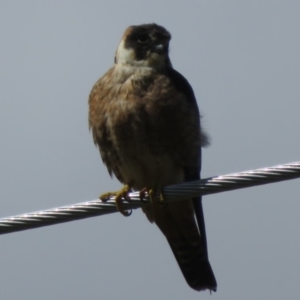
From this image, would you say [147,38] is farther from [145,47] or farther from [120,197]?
[120,197]

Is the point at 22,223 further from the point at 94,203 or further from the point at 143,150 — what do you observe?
the point at 143,150

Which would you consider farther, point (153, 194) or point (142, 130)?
point (142, 130)

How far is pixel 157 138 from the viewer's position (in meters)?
5.64

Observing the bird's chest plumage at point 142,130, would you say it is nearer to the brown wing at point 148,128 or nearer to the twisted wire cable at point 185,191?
the brown wing at point 148,128

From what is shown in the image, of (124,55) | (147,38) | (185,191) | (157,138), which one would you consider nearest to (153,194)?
(157,138)

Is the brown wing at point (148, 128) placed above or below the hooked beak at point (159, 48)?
below

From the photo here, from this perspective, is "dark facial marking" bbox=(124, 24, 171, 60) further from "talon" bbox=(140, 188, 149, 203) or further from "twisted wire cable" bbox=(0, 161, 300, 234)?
"twisted wire cable" bbox=(0, 161, 300, 234)

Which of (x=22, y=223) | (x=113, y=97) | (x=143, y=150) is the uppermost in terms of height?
(x=113, y=97)

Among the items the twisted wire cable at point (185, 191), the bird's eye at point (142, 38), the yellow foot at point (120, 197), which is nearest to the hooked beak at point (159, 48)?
the bird's eye at point (142, 38)

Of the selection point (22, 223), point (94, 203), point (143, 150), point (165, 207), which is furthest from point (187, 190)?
point (165, 207)

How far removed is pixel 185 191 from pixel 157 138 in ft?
3.90

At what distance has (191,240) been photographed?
6258mm

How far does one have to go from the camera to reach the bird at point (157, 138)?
564 cm

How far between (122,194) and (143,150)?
0.34m
